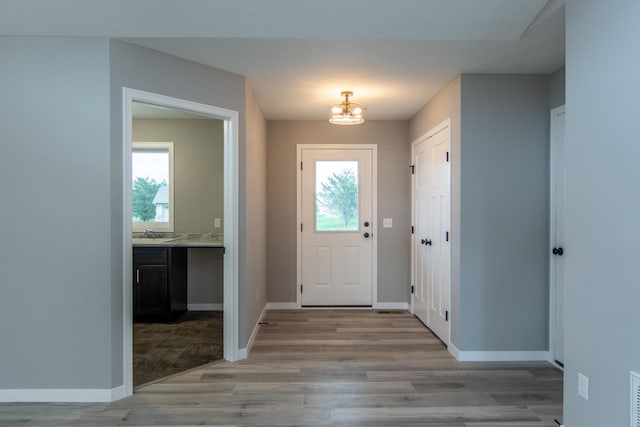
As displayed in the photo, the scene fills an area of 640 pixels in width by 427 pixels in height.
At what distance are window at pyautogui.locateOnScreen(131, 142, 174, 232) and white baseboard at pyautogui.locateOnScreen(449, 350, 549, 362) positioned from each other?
12.4 ft

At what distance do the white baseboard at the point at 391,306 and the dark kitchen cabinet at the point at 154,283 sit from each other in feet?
8.28

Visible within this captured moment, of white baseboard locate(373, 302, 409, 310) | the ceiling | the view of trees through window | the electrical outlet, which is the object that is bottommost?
white baseboard locate(373, 302, 409, 310)

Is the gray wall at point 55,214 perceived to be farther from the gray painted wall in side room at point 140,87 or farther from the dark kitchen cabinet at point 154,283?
the dark kitchen cabinet at point 154,283

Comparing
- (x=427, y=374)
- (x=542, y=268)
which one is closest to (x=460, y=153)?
(x=542, y=268)

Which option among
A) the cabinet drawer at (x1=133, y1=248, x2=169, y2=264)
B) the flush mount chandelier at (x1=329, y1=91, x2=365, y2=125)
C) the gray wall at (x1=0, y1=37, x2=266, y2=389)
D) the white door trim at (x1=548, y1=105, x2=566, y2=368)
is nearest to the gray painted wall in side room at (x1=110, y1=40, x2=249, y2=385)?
the gray wall at (x1=0, y1=37, x2=266, y2=389)

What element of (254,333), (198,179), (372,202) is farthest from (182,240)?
(372,202)

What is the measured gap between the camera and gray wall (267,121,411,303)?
514 centimetres

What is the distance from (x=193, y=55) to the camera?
2.96 meters

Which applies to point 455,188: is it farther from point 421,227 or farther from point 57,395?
point 57,395

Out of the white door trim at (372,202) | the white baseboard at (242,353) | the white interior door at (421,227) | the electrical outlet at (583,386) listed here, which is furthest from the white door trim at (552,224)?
the white baseboard at (242,353)

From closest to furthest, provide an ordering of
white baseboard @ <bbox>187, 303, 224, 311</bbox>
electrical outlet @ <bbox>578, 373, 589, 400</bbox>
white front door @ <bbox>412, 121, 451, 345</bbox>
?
electrical outlet @ <bbox>578, 373, 589, 400</bbox> → white front door @ <bbox>412, 121, 451, 345</bbox> → white baseboard @ <bbox>187, 303, 224, 311</bbox>

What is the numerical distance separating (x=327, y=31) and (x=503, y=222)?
2104mm

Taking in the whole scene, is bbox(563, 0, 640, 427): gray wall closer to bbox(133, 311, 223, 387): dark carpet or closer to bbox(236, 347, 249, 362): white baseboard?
bbox(236, 347, 249, 362): white baseboard

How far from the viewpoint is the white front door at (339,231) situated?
5.17 metres
